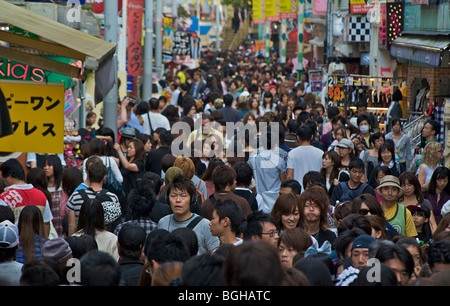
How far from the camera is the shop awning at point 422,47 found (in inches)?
569

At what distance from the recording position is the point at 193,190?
6801 millimetres

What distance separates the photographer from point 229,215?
243 inches

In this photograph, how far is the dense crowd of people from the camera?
437 cm

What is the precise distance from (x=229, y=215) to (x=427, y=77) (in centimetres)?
1411

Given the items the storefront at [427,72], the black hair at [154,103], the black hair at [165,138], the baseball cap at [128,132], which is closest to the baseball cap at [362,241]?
the baseball cap at [128,132]

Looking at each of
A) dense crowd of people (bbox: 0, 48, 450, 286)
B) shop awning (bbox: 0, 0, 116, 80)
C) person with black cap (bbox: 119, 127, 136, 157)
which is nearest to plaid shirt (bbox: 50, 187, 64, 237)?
dense crowd of people (bbox: 0, 48, 450, 286)

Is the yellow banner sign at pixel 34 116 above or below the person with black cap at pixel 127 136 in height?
above

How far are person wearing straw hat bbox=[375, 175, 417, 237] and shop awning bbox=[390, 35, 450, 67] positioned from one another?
272 inches

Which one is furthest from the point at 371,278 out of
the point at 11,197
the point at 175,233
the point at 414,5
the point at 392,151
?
the point at 414,5

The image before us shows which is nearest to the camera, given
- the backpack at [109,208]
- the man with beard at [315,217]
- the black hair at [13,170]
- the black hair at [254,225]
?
the black hair at [254,225]

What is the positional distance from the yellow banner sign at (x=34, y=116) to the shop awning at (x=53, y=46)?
547mm

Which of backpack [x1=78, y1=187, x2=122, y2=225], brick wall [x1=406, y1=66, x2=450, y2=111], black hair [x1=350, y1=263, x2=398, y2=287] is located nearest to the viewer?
black hair [x1=350, y1=263, x2=398, y2=287]

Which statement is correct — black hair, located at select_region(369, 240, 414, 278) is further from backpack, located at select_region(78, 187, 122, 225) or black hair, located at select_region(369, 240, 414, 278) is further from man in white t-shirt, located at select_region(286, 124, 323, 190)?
man in white t-shirt, located at select_region(286, 124, 323, 190)

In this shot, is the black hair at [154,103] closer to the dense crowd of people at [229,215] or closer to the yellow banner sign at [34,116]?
the dense crowd of people at [229,215]
